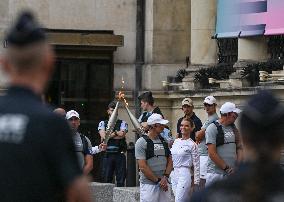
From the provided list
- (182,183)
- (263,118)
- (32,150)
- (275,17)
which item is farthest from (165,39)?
(263,118)

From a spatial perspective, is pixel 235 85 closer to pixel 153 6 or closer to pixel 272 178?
pixel 153 6

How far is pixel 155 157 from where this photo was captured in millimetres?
15578

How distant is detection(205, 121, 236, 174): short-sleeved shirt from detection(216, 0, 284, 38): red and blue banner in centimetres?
591

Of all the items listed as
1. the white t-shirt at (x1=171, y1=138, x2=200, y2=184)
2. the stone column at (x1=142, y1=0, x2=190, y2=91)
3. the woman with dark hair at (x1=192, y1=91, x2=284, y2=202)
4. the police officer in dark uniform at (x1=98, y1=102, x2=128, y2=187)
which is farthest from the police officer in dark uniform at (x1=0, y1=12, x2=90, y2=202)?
the stone column at (x1=142, y1=0, x2=190, y2=91)

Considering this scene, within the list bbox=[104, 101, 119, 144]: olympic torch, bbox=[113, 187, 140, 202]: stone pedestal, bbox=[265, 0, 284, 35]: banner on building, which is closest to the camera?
bbox=[113, 187, 140, 202]: stone pedestal

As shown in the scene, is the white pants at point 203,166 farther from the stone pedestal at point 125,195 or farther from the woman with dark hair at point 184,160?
the stone pedestal at point 125,195

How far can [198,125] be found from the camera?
61.5 feet

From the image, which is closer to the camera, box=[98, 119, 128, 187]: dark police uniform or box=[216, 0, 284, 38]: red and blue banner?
box=[216, 0, 284, 38]: red and blue banner

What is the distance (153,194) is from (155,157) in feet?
1.57

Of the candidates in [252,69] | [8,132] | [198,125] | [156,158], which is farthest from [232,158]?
[8,132]

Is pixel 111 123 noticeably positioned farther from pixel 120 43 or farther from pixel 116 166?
pixel 120 43

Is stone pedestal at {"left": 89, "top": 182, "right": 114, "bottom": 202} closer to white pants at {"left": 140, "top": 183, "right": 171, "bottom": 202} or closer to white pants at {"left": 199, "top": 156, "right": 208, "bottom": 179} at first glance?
white pants at {"left": 199, "top": 156, "right": 208, "bottom": 179}

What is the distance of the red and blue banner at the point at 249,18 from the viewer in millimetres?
21734

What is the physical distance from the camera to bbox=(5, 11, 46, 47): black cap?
5.71 m
